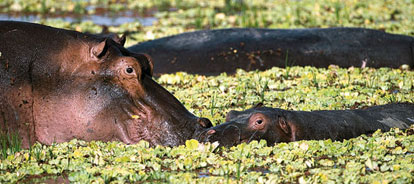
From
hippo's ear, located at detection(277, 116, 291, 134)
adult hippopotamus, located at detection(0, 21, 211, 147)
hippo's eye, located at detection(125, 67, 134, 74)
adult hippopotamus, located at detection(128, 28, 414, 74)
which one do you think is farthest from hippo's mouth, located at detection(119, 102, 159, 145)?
adult hippopotamus, located at detection(128, 28, 414, 74)

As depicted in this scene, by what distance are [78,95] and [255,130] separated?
4.15 ft

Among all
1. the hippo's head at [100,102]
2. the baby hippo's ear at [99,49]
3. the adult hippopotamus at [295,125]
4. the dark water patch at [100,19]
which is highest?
the dark water patch at [100,19]

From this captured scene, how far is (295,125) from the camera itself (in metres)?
5.85

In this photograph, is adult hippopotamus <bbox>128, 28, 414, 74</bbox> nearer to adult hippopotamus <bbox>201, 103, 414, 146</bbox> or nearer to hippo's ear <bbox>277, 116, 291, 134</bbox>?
adult hippopotamus <bbox>201, 103, 414, 146</bbox>

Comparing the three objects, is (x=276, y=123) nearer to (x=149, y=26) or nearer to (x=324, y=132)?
(x=324, y=132)

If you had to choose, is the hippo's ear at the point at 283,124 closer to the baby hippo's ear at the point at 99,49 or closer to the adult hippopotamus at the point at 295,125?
the adult hippopotamus at the point at 295,125

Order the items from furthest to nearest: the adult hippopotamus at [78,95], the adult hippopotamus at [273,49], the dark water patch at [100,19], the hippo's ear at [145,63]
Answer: the dark water patch at [100,19]
the adult hippopotamus at [273,49]
the hippo's ear at [145,63]
the adult hippopotamus at [78,95]

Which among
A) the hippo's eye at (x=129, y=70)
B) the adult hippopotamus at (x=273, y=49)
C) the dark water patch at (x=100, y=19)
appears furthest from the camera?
the dark water patch at (x=100, y=19)

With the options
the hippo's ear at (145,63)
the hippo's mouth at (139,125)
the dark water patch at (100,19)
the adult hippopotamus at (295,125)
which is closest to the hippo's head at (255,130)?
the adult hippopotamus at (295,125)

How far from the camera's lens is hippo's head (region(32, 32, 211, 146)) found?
551 centimetres

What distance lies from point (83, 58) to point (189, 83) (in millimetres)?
3120

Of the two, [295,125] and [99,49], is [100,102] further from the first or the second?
[295,125]

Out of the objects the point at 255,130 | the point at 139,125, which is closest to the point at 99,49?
the point at 139,125

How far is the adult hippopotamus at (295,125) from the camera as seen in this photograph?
5703mm
